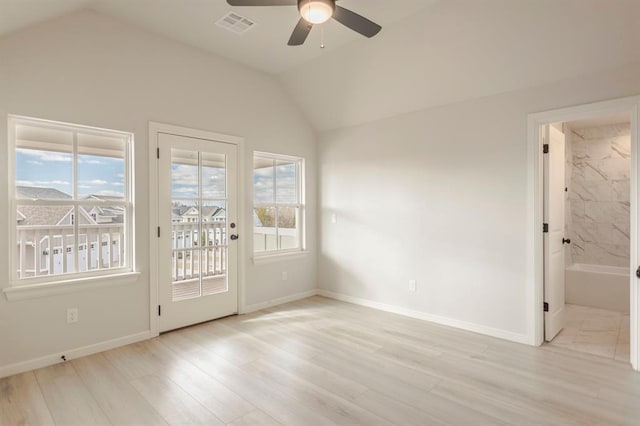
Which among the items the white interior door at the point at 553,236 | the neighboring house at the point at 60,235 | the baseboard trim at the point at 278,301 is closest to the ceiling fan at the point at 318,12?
the white interior door at the point at 553,236

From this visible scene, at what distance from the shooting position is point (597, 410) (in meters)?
2.17

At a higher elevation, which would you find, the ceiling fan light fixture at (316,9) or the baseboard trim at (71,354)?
the ceiling fan light fixture at (316,9)

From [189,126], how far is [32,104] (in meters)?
1.33

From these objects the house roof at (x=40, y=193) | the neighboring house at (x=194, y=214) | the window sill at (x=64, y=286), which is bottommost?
the window sill at (x=64, y=286)

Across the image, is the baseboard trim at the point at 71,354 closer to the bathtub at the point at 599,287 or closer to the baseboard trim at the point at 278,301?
the baseboard trim at the point at 278,301

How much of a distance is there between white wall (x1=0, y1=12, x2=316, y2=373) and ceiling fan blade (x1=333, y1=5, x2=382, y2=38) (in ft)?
6.86

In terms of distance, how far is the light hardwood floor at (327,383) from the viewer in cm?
212

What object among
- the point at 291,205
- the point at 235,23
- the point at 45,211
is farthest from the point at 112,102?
the point at 291,205

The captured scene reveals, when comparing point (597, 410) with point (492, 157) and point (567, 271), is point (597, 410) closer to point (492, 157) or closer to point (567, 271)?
point (492, 157)

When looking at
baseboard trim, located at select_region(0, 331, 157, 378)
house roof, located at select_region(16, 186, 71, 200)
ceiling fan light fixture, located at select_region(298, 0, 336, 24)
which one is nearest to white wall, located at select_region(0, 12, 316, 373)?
baseboard trim, located at select_region(0, 331, 157, 378)

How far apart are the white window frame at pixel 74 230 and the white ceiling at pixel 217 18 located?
2.68ft

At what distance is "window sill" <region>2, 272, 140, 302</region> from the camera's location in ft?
8.73

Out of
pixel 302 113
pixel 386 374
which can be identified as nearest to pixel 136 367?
pixel 386 374

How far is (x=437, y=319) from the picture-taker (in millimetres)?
3848
